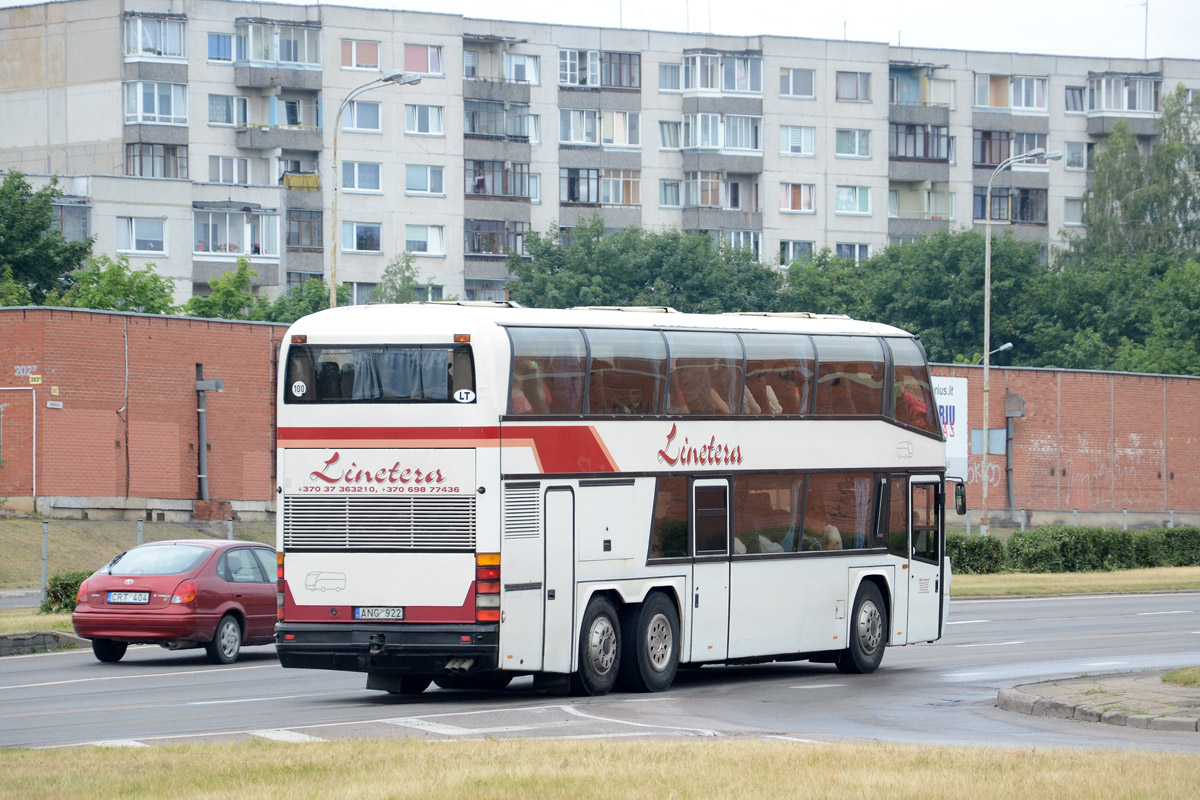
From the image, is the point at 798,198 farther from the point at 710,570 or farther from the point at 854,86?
the point at 710,570

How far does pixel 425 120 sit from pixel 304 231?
822 centimetres

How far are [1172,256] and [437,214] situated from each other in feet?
129

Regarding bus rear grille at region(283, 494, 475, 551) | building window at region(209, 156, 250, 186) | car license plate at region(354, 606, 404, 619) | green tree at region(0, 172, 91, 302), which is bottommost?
car license plate at region(354, 606, 404, 619)

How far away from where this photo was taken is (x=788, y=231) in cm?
9781

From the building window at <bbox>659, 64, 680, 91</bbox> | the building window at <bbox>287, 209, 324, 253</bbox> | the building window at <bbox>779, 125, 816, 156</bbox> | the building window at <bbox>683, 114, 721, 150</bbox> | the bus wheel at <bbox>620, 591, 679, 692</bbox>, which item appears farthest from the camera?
the building window at <bbox>779, 125, 816, 156</bbox>

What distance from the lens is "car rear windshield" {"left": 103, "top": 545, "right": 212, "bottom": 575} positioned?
21797 millimetres

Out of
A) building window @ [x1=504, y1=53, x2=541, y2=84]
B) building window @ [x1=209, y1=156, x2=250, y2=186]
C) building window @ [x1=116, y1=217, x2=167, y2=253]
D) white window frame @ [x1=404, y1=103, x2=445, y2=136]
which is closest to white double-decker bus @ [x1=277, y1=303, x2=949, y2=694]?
building window @ [x1=116, y1=217, x2=167, y2=253]

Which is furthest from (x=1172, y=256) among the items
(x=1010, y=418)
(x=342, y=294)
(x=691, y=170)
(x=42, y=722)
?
(x=42, y=722)

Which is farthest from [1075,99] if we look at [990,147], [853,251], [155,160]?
[155,160]

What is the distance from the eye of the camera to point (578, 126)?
309 feet

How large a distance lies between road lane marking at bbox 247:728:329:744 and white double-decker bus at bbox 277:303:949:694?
96.5 inches

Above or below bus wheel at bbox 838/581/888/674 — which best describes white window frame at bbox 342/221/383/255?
above

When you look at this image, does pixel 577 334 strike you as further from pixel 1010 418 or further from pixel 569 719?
pixel 1010 418

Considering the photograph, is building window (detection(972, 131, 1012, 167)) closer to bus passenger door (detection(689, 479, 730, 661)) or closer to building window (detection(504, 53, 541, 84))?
building window (detection(504, 53, 541, 84))
